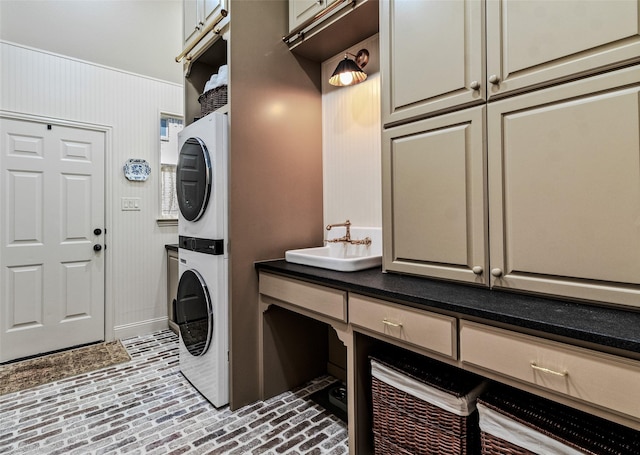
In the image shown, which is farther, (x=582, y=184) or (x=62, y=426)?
(x=62, y=426)

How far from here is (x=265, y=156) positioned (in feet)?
6.68

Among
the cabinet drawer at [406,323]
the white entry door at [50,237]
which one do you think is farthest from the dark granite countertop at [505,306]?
the white entry door at [50,237]

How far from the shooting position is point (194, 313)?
6.99 ft

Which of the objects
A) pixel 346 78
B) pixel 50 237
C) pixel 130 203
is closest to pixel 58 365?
pixel 50 237

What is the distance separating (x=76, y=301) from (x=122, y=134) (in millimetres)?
→ 1544

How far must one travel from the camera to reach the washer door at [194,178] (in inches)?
75.9

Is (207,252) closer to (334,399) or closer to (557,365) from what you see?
(334,399)

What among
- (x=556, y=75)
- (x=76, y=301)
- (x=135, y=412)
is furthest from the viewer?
(x=76, y=301)

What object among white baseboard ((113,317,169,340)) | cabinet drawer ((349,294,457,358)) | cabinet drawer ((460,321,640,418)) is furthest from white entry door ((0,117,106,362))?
cabinet drawer ((460,321,640,418))

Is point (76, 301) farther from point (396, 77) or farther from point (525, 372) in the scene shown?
point (525, 372)

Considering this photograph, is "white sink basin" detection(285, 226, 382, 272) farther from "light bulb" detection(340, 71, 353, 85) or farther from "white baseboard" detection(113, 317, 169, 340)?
"white baseboard" detection(113, 317, 169, 340)

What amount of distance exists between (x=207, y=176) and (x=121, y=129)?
1768mm

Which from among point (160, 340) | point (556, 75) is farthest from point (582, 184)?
point (160, 340)

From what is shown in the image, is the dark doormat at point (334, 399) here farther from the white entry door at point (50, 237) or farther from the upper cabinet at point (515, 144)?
the white entry door at point (50, 237)
